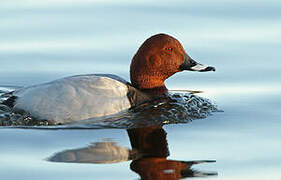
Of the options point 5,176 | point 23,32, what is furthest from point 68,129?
point 23,32

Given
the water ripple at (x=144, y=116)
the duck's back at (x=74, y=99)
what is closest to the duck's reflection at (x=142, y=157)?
the water ripple at (x=144, y=116)

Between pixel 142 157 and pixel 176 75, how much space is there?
3.94 m

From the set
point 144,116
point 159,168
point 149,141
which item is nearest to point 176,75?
point 144,116

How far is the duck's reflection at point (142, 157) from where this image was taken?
582cm

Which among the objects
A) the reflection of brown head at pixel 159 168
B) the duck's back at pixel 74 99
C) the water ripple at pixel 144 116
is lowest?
the reflection of brown head at pixel 159 168

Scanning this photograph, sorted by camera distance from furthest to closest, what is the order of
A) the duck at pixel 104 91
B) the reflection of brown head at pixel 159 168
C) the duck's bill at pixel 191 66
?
the duck's bill at pixel 191 66 < the duck at pixel 104 91 < the reflection of brown head at pixel 159 168

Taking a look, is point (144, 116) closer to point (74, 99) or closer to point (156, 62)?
point (74, 99)

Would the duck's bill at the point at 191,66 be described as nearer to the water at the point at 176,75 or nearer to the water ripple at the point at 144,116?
the water ripple at the point at 144,116

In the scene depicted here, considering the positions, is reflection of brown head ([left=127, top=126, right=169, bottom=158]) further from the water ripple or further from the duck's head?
the duck's head

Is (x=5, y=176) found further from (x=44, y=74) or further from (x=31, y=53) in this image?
(x=31, y=53)

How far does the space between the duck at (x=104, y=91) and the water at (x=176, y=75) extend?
0.42 m

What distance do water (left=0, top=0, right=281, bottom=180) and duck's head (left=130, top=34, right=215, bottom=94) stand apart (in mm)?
764

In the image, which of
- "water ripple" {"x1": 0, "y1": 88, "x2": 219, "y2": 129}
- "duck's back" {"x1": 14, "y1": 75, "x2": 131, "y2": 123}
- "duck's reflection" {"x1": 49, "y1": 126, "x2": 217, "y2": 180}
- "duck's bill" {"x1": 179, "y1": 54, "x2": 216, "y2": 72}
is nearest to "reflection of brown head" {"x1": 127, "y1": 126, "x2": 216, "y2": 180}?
"duck's reflection" {"x1": 49, "y1": 126, "x2": 217, "y2": 180}

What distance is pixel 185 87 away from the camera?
9.41 m
